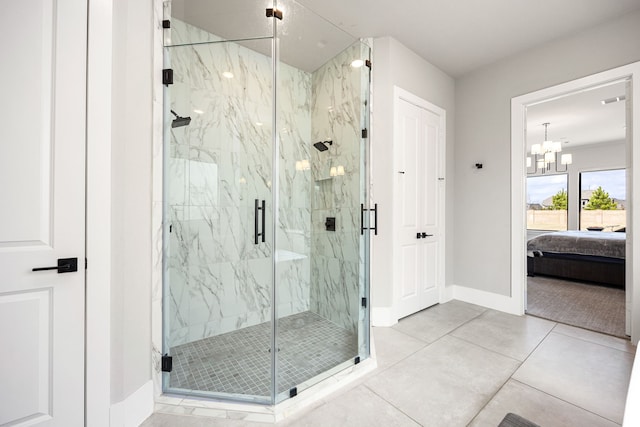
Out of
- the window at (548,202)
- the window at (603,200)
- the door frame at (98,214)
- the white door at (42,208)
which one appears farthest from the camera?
the window at (548,202)

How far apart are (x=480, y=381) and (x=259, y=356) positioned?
5.49 feet

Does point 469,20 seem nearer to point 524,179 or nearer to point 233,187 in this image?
point 524,179

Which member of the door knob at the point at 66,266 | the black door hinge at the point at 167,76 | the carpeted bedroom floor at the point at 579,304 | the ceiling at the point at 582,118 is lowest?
the carpeted bedroom floor at the point at 579,304

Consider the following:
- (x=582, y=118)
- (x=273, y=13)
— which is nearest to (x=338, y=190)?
(x=273, y=13)

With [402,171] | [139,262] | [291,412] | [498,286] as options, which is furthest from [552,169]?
[139,262]

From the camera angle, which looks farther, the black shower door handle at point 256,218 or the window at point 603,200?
the window at point 603,200

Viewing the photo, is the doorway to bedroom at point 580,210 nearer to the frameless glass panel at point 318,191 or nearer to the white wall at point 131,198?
the frameless glass panel at point 318,191

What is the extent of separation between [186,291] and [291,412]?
4.15ft

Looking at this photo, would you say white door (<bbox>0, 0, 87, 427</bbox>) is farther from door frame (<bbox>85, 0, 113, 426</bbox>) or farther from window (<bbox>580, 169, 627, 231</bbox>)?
window (<bbox>580, 169, 627, 231</bbox>)

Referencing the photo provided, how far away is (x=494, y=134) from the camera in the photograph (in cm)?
325

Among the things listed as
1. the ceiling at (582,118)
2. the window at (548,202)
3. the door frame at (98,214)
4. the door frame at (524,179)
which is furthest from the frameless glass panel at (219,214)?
the window at (548,202)

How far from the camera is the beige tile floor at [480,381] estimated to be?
1499 millimetres

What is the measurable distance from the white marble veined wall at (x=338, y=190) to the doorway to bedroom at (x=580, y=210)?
224 centimetres

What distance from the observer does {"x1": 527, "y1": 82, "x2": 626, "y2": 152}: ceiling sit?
161 inches
